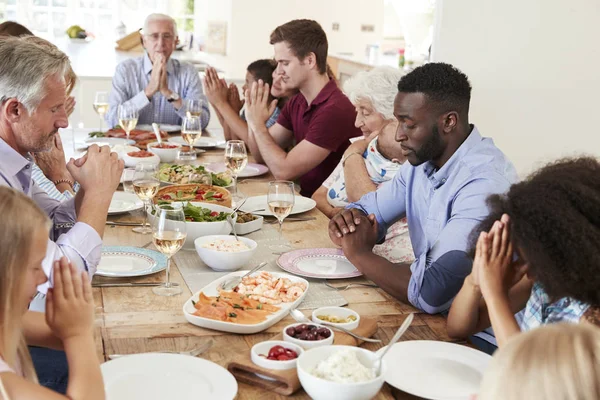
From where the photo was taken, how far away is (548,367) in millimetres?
887

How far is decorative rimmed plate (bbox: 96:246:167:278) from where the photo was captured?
198 centimetres

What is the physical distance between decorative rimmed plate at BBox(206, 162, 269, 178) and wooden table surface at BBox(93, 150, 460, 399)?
131cm

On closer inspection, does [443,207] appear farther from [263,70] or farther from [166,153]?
[263,70]

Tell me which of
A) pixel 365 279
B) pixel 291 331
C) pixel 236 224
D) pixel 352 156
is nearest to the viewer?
pixel 291 331

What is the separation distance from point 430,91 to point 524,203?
802 millimetres

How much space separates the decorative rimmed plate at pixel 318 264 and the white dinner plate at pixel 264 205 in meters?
0.47

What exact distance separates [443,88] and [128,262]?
1010 millimetres

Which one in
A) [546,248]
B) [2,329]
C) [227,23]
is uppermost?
[546,248]

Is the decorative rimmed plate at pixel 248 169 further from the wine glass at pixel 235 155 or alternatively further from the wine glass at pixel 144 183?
the wine glass at pixel 144 183

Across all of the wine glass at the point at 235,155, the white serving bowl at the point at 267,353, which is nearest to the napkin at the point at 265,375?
the white serving bowl at the point at 267,353

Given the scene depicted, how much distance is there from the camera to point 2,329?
121cm

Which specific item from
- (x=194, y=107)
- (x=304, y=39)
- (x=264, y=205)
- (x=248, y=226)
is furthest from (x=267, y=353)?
(x=194, y=107)

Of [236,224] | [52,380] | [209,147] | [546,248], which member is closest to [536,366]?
[546,248]

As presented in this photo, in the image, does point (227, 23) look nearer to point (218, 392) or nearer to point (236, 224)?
point (236, 224)
